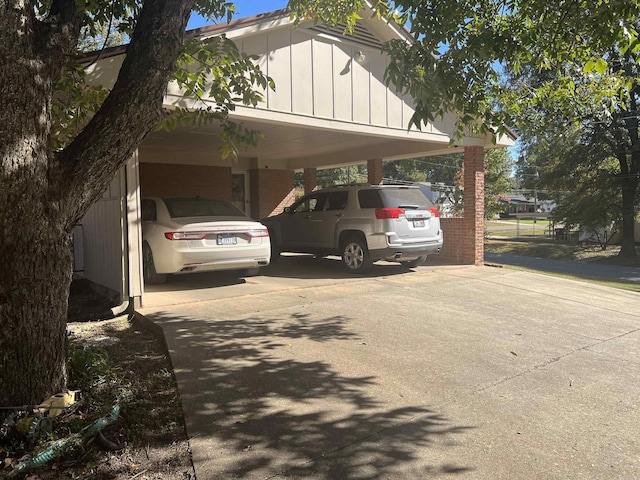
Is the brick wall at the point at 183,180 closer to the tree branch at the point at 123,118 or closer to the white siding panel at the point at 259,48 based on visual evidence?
the white siding panel at the point at 259,48

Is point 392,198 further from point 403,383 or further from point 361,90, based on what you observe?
point 403,383

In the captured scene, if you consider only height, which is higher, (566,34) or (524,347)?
(566,34)

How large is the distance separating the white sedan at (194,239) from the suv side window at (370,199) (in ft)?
7.40

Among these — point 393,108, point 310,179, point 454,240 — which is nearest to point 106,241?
point 393,108

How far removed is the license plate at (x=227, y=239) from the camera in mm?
8281

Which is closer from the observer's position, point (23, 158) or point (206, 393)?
point (23, 158)

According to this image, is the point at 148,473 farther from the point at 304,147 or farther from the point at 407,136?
the point at 304,147

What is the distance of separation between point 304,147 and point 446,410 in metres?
10.7

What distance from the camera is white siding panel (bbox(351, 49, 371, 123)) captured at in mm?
9297

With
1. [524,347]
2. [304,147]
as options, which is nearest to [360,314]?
[524,347]

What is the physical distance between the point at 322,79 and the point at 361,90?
0.93m

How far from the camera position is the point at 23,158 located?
10.5 feet

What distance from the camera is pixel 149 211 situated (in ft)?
28.8

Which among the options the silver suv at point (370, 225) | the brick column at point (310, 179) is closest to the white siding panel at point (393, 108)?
the silver suv at point (370, 225)
